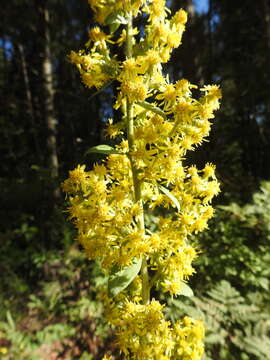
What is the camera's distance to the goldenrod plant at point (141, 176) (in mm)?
1341

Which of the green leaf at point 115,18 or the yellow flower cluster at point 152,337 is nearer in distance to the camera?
the green leaf at point 115,18

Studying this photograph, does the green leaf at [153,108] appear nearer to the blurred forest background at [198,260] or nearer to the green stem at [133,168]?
the green stem at [133,168]

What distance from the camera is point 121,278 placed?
4.25ft

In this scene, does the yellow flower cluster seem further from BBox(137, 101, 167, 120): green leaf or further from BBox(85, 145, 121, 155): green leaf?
BBox(137, 101, 167, 120): green leaf

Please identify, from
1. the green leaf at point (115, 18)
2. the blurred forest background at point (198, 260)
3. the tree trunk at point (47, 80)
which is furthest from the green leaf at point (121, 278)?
the tree trunk at point (47, 80)

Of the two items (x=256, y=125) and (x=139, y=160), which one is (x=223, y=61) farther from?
(x=139, y=160)

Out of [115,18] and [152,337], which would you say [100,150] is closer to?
[115,18]

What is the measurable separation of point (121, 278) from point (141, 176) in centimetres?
50

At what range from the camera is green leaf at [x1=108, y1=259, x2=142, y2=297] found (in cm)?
124

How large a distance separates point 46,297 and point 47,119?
A: 3477mm

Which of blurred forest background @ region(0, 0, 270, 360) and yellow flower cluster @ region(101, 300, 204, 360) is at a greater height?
blurred forest background @ region(0, 0, 270, 360)

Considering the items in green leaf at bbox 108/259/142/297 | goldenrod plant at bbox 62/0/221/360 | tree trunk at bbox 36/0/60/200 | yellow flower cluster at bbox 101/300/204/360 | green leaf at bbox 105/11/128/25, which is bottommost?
yellow flower cluster at bbox 101/300/204/360

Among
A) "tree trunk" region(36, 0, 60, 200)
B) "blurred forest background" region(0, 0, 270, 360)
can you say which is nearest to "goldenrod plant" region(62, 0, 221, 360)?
"blurred forest background" region(0, 0, 270, 360)

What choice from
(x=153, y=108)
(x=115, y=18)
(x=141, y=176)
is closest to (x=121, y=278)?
(x=141, y=176)
